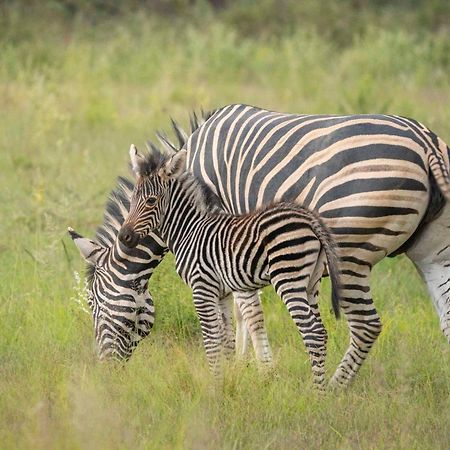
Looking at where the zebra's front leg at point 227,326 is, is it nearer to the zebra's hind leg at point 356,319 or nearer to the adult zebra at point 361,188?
the adult zebra at point 361,188

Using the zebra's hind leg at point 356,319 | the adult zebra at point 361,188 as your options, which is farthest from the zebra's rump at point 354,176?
the zebra's hind leg at point 356,319

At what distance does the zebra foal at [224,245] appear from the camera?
5.29 m

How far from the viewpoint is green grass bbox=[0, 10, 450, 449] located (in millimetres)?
4922

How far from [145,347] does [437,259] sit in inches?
76.0

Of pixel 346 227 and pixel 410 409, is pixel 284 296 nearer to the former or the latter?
pixel 346 227

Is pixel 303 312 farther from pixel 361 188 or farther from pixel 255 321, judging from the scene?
pixel 255 321

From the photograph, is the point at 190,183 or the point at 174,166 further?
the point at 190,183

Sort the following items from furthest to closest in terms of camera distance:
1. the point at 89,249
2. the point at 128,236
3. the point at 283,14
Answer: the point at 283,14
the point at 89,249
the point at 128,236

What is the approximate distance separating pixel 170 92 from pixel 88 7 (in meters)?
9.54

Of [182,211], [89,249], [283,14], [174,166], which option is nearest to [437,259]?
[182,211]

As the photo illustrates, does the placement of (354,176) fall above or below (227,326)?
above

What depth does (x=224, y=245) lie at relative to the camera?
221 inches

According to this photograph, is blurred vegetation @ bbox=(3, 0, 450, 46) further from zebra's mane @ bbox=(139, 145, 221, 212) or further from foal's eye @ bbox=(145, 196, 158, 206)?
foal's eye @ bbox=(145, 196, 158, 206)

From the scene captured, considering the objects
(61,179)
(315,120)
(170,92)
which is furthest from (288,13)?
(315,120)
